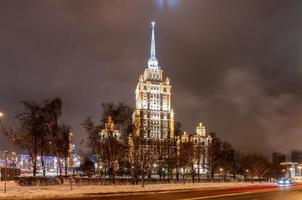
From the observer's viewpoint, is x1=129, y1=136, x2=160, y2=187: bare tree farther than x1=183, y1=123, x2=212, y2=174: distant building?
No

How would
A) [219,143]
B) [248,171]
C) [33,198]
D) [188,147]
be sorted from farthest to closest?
[248,171] < [219,143] < [188,147] < [33,198]

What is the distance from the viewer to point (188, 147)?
90.1m

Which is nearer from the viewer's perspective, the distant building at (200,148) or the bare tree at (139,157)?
the bare tree at (139,157)

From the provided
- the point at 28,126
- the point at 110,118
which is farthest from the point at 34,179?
the point at 110,118

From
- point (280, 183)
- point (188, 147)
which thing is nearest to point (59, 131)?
point (188, 147)

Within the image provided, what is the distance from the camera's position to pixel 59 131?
72.9 meters

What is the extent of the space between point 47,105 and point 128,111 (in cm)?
1309

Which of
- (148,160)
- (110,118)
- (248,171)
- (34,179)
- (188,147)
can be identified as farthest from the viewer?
(248,171)

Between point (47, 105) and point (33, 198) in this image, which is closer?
point (33, 198)

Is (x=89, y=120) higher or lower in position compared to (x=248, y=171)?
higher

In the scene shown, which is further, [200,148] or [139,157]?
[200,148]

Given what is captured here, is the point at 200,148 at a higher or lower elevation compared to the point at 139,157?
higher

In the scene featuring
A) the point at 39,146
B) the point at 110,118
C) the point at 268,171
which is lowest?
the point at 268,171

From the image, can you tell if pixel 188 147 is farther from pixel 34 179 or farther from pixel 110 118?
pixel 34 179
